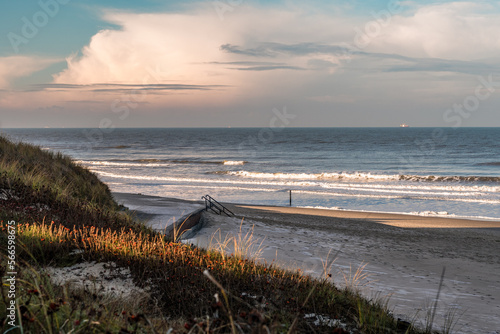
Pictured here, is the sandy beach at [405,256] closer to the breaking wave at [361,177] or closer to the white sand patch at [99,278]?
the white sand patch at [99,278]

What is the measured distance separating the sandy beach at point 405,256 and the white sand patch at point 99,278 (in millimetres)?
2719

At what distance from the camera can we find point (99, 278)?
18.6 ft

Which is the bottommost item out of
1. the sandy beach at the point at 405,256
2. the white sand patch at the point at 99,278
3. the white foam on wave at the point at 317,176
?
the sandy beach at the point at 405,256

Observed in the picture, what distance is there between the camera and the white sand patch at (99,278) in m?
5.27

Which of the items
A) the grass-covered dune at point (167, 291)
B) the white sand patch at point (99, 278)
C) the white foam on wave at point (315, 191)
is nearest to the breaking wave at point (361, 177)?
the white foam on wave at point (315, 191)

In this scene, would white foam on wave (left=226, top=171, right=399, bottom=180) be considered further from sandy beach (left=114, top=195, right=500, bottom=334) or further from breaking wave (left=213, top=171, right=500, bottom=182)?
sandy beach (left=114, top=195, right=500, bottom=334)

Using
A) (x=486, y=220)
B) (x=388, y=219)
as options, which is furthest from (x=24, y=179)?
(x=486, y=220)

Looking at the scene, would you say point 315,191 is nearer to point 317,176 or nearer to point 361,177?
point 317,176

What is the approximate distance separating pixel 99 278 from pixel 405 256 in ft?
34.8

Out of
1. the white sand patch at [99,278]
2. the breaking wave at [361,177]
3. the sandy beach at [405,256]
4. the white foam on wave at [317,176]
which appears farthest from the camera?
A: the white foam on wave at [317,176]

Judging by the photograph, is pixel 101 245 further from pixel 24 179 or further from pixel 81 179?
pixel 81 179

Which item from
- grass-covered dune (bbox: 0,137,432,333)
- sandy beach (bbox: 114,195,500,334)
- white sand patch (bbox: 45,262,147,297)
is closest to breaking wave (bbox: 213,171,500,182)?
sandy beach (bbox: 114,195,500,334)

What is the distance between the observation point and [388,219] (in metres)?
23.4

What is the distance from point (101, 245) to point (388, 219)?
65.1 ft
